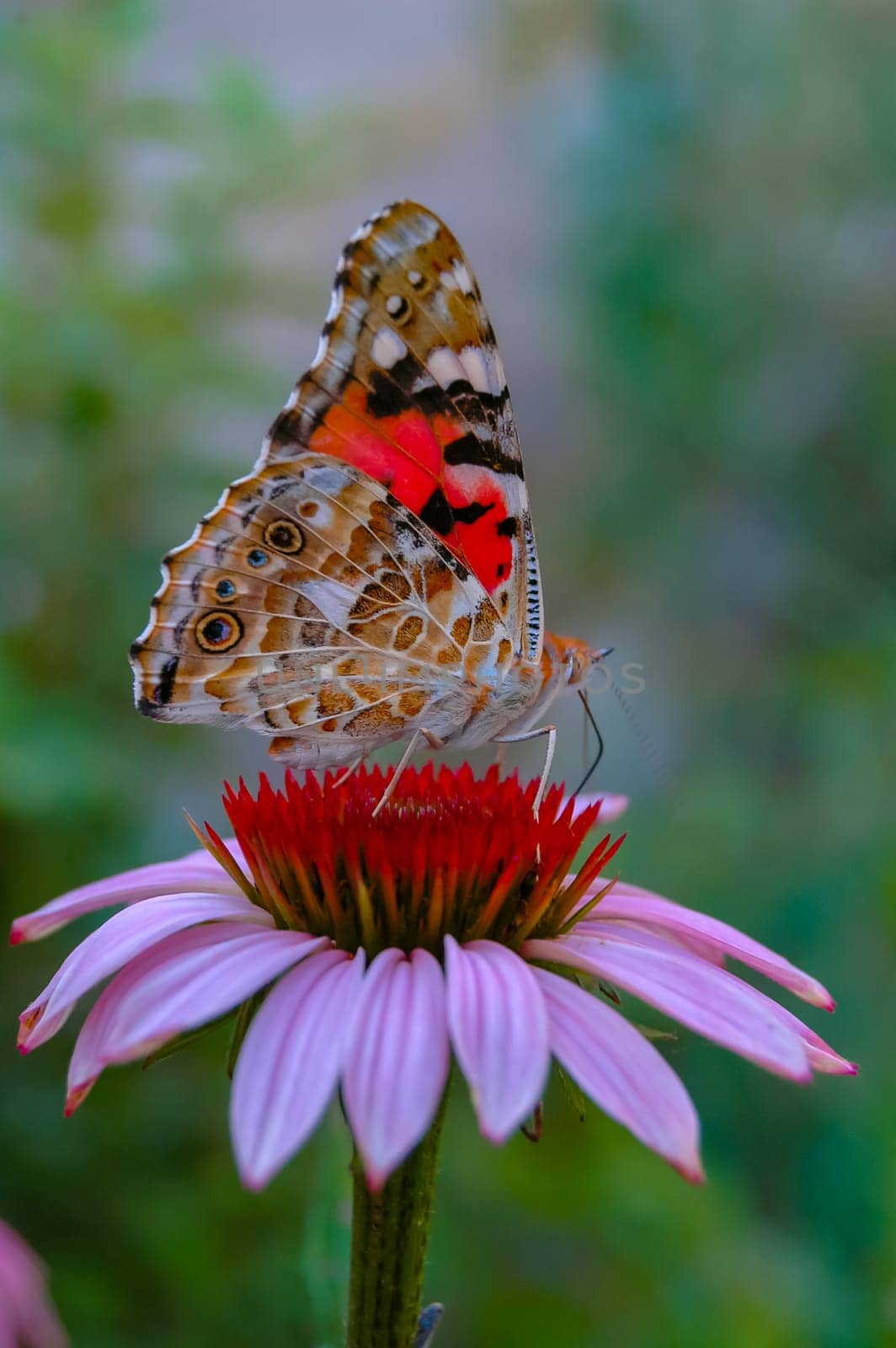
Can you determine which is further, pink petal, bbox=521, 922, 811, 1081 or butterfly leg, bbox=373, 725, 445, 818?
butterfly leg, bbox=373, 725, 445, 818

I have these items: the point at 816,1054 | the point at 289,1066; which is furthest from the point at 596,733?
the point at 289,1066

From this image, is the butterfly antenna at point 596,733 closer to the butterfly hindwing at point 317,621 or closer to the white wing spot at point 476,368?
the butterfly hindwing at point 317,621

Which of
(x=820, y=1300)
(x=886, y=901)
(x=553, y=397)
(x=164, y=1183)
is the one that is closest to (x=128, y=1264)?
(x=164, y=1183)

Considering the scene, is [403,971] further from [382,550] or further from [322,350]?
[322,350]

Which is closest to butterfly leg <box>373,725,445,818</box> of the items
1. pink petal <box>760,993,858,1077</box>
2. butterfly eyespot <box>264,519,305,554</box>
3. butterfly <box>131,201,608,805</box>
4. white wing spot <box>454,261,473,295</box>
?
butterfly <box>131,201,608,805</box>

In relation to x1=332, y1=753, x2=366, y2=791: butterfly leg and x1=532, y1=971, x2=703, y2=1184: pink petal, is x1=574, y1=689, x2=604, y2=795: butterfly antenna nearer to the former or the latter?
x1=332, y1=753, x2=366, y2=791: butterfly leg

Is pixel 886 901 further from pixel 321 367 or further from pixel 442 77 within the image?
pixel 442 77
